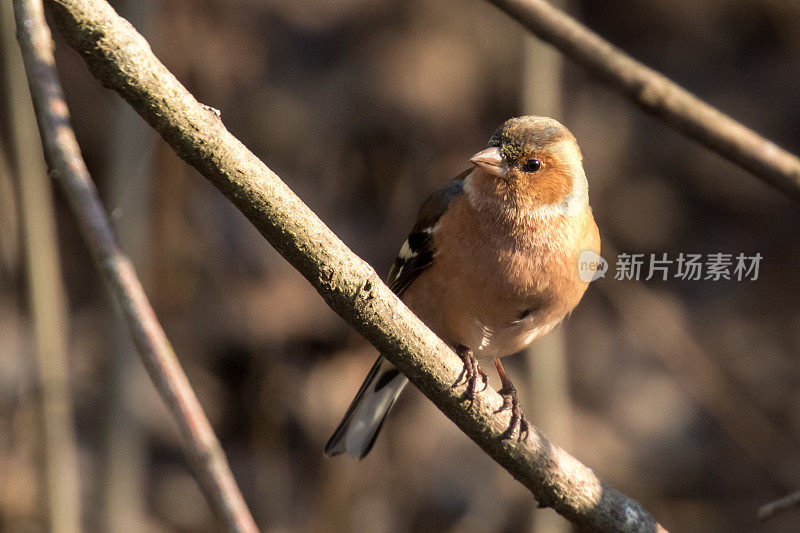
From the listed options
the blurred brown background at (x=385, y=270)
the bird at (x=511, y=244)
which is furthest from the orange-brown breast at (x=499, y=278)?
the blurred brown background at (x=385, y=270)

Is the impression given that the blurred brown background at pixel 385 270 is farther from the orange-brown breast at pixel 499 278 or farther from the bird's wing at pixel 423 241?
the orange-brown breast at pixel 499 278

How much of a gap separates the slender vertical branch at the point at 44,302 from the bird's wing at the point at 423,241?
Answer: 5.16 feet

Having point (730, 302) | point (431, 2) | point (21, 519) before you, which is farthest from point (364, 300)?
point (730, 302)

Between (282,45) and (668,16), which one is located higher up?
(668,16)

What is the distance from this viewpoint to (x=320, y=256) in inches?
75.1

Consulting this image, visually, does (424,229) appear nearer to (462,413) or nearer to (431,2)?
(462,413)

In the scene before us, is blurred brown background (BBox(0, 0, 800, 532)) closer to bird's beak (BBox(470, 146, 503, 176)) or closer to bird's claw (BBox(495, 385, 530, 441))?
bird's beak (BBox(470, 146, 503, 176))

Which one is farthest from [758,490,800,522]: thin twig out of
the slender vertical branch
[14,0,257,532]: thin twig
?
the slender vertical branch

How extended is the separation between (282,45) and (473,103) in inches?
66.0

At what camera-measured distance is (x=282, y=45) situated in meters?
7.18

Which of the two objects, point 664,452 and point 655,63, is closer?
point 664,452

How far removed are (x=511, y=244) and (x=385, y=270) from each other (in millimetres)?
3395

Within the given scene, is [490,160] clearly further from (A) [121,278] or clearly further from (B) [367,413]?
(A) [121,278]
